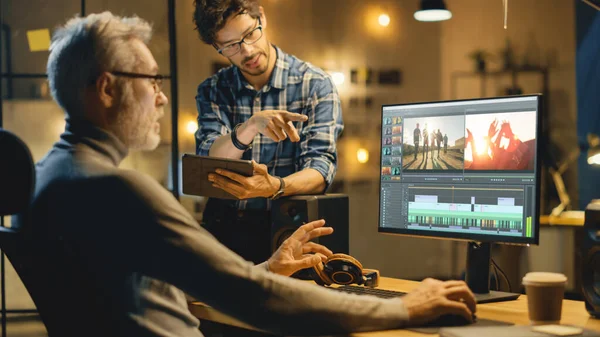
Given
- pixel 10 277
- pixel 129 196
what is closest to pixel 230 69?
pixel 129 196

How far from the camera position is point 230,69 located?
2703mm

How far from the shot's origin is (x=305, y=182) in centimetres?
238

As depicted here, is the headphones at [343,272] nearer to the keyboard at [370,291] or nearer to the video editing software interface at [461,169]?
the keyboard at [370,291]

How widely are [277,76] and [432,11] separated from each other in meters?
4.28

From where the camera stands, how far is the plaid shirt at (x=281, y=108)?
2553 mm

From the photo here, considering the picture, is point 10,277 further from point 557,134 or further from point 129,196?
point 557,134

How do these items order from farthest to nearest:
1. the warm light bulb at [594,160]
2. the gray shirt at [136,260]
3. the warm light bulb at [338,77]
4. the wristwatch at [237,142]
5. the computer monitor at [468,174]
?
the warm light bulb at [338,77] → the warm light bulb at [594,160] → the wristwatch at [237,142] → the computer monitor at [468,174] → the gray shirt at [136,260]

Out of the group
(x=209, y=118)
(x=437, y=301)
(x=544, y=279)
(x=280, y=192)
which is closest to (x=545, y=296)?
(x=544, y=279)

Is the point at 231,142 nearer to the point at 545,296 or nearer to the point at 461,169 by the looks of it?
the point at 461,169

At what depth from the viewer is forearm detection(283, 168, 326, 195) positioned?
92.6 inches

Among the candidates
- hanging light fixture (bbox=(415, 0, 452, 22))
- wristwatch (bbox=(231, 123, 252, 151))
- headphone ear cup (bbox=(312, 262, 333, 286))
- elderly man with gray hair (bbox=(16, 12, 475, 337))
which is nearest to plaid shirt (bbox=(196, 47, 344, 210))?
wristwatch (bbox=(231, 123, 252, 151))

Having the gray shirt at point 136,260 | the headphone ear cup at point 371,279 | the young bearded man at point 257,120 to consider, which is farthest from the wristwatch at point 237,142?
the gray shirt at point 136,260

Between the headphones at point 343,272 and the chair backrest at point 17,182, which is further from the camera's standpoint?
the headphones at point 343,272

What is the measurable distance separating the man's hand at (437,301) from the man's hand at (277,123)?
2.94 feet
